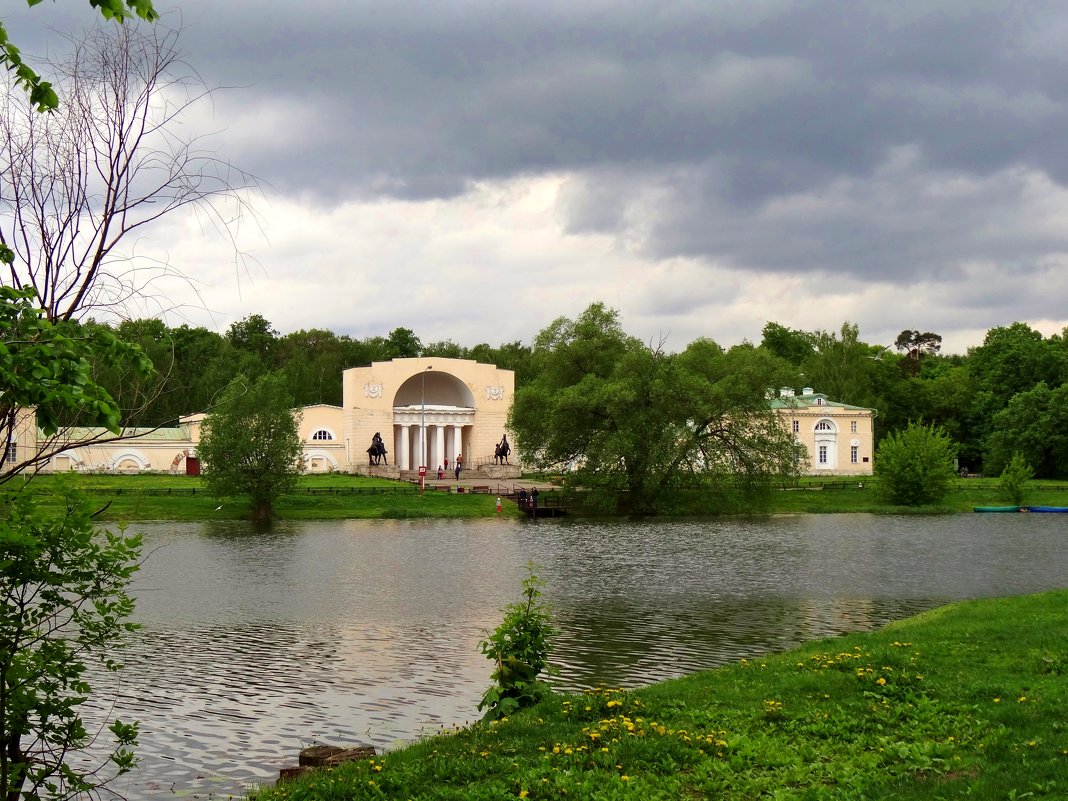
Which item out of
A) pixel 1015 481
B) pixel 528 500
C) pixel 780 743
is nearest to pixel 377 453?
pixel 528 500

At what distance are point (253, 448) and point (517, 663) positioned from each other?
39.3 metres

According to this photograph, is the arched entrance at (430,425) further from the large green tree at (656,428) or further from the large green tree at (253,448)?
the large green tree at (253,448)

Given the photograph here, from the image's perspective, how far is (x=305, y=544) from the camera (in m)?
38.2

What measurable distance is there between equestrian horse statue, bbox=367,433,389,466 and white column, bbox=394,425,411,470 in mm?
3884

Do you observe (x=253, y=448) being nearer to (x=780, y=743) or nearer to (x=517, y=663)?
(x=517, y=663)

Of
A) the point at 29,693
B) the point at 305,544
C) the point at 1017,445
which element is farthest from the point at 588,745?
the point at 1017,445

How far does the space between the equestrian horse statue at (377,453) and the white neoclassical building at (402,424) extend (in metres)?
0.57

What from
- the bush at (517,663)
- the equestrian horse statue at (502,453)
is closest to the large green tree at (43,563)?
the bush at (517,663)

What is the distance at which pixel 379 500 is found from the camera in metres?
56.2

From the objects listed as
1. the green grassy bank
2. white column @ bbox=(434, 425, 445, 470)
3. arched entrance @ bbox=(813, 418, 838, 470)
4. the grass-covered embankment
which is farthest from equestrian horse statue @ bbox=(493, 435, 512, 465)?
arched entrance @ bbox=(813, 418, 838, 470)

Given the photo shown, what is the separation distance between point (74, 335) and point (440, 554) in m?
27.9

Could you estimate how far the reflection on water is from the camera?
13039 mm

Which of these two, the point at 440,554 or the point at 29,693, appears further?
the point at 440,554

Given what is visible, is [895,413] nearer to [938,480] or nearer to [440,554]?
[938,480]
